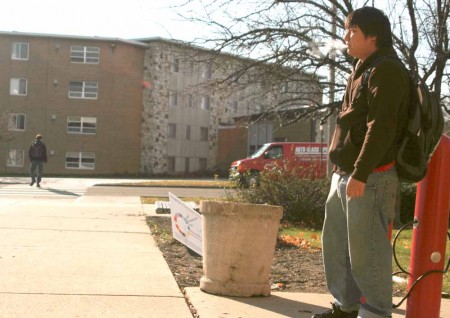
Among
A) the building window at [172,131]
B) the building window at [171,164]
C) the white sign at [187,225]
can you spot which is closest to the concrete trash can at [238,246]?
the white sign at [187,225]

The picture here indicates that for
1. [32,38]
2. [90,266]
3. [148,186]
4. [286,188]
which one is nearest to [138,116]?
[32,38]

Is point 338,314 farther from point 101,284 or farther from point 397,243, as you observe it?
point 397,243

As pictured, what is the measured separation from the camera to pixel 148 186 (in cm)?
2705

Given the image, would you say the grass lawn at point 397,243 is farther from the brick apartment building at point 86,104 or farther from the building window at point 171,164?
the building window at point 171,164

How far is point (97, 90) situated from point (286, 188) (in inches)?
1510

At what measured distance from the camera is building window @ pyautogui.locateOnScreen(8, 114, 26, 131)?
47281mm

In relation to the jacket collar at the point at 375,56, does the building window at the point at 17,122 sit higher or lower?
higher

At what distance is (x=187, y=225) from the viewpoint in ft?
24.8

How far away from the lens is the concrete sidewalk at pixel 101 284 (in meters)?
4.44

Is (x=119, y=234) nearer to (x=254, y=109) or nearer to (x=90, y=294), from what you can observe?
(x=90, y=294)

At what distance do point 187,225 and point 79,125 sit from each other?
4193cm

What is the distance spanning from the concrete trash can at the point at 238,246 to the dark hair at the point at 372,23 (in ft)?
5.52

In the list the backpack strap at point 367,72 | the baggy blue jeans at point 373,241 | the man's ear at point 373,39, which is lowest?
the baggy blue jeans at point 373,241

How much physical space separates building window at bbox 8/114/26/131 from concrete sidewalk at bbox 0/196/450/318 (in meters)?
40.1
